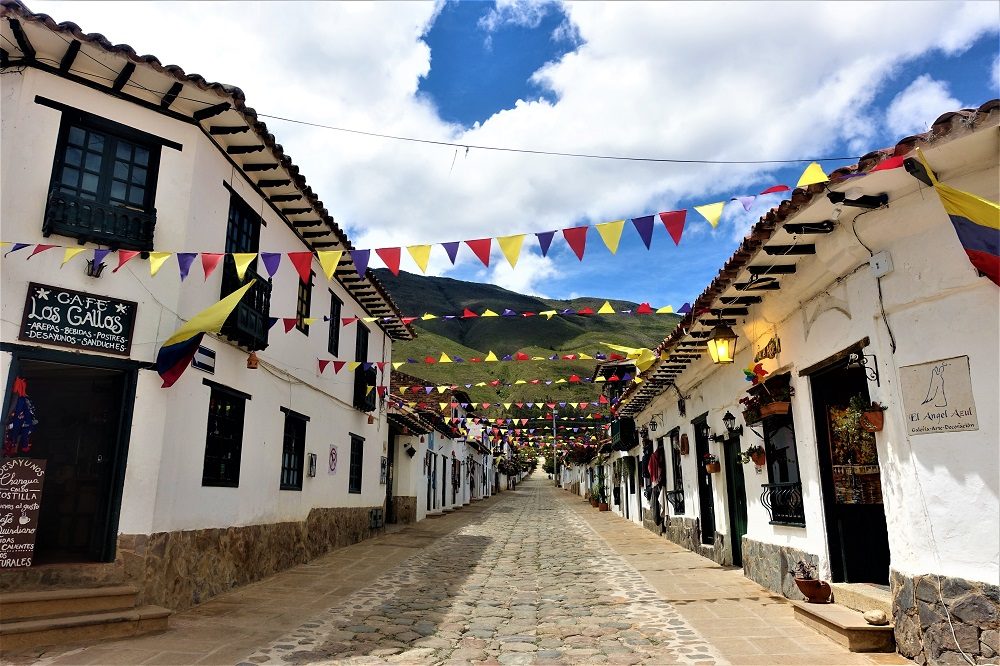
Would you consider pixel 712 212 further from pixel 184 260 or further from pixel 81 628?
pixel 81 628

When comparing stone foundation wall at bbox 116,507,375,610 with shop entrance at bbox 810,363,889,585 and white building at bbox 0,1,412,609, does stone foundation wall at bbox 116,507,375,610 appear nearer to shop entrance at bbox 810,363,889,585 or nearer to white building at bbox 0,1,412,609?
white building at bbox 0,1,412,609

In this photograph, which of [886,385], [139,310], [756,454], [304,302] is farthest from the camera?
[304,302]

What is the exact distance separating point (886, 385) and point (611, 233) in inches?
115

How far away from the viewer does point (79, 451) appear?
25.8ft

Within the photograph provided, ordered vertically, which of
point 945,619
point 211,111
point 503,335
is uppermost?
point 503,335

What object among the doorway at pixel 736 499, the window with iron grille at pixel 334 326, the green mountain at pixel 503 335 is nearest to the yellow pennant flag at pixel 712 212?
the doorway at pixel 736 499

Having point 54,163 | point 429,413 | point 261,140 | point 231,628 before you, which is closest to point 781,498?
point 231,628

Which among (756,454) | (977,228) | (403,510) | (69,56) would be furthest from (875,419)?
(403,510)

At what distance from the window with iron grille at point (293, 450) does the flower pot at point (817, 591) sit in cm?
799

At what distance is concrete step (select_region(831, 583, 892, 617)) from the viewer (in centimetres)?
581

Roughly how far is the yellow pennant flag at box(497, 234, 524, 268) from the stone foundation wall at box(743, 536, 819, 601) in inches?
193

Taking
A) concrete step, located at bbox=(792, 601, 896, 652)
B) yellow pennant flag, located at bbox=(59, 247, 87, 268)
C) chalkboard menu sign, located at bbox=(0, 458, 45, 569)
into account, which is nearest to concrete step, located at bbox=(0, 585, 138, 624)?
chalkboard menu sign, located at bbox=(0, 458, 45, 569)

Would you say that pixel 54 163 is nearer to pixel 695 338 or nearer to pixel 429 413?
pixel 695 338

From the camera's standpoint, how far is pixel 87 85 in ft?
23.3
